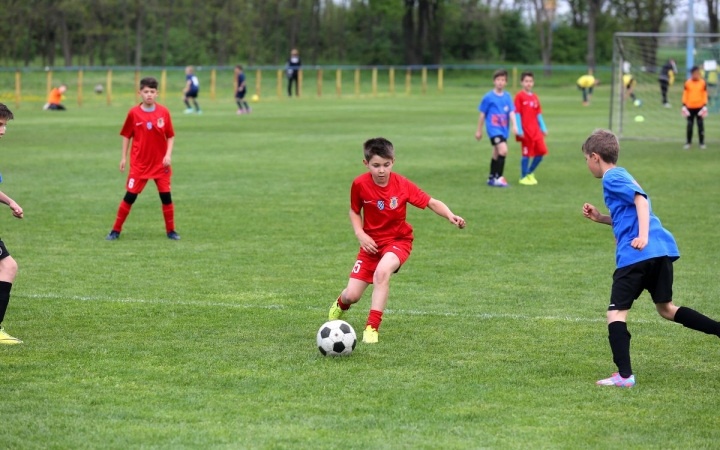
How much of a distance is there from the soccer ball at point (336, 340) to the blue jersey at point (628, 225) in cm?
169

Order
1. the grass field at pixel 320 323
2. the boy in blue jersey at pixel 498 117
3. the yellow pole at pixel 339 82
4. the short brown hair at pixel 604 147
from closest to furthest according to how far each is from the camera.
Result: the grass field at pixel 320 323, the short brown hair at pixel 604 147, the boy in blue jersey at pixel 498 117, the yellow pole at pixel 339 82

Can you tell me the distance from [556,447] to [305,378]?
5.61 ft

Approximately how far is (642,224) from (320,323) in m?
2.67

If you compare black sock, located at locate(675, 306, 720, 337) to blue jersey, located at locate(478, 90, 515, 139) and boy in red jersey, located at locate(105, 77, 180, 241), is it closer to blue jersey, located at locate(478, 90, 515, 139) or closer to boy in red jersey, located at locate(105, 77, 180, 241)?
boy in red jersey, located at locate(105, 77, 180, 241)

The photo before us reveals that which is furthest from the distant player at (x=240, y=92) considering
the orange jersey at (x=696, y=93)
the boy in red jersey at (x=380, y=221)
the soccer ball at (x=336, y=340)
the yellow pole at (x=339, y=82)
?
the soccer ball at (x=336, y=340)

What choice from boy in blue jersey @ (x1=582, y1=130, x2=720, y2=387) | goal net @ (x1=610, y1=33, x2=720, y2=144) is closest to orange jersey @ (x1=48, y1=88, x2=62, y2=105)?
goal net @ (x1=610, y1=33, x2=720, y2=144)

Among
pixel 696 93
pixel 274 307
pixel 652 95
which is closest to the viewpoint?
pixel 274 307

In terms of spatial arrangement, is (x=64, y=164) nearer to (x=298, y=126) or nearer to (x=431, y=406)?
→ (x=298, y=126)

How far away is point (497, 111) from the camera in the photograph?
16.8m

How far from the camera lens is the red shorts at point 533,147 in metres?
17.0

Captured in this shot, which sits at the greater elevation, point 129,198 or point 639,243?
point 639,243

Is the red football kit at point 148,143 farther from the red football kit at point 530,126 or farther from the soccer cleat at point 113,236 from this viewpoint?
the red football kit at point 530,126

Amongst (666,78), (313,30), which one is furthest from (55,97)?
(313,30)

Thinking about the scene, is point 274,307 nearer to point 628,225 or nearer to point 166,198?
point 628,225
